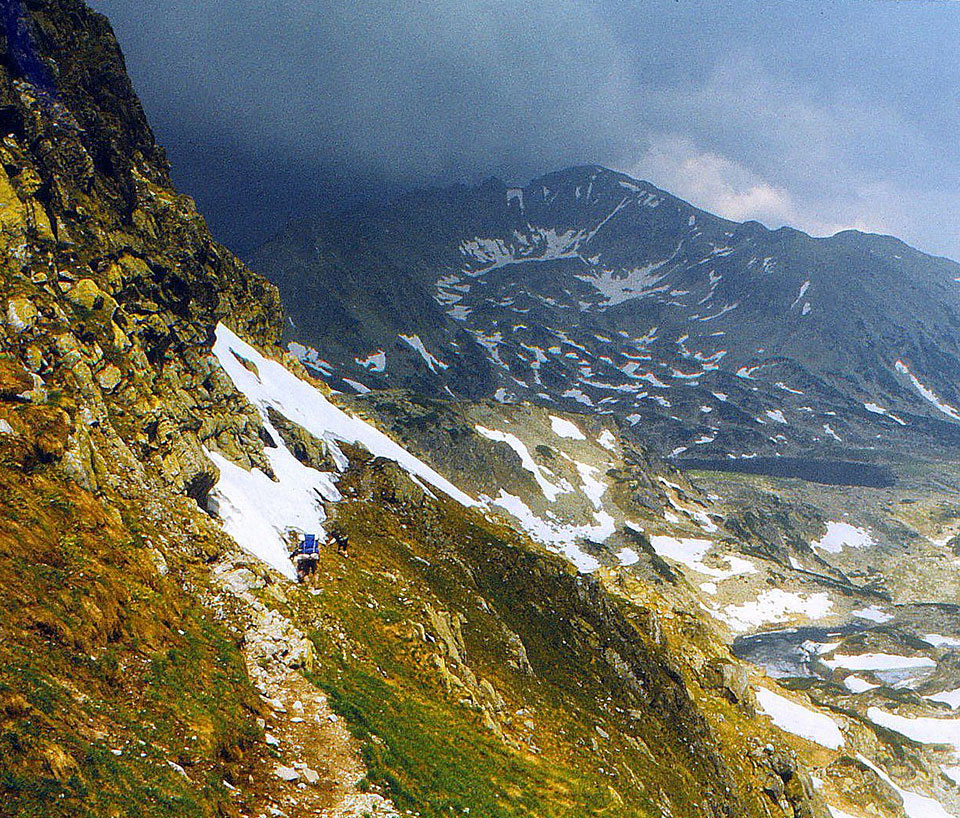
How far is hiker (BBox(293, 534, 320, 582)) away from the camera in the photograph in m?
30.1

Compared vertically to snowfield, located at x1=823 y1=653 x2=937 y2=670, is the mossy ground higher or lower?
lower

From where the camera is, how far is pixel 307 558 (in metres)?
30.4

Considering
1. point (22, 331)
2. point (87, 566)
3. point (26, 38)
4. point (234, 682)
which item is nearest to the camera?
point (87, 566)

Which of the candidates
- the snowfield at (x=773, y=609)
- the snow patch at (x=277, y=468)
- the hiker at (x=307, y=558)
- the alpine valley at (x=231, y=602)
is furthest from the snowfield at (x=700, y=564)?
the hiker at (x=307, y=558)

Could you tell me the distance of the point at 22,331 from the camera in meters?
24.1

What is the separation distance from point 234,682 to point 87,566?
5.71 meters

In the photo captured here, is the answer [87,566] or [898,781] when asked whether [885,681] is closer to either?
[898,781]

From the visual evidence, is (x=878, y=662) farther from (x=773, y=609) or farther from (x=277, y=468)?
(x=277, y=468)

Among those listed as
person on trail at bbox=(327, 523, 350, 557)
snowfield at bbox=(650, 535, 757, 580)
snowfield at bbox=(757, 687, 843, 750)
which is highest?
snowfield at bbox=(650, 535, 757, 580)

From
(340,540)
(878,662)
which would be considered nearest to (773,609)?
(878,662)

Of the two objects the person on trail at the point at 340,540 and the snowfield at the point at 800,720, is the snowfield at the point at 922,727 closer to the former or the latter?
the snowfield at the point at 800,720

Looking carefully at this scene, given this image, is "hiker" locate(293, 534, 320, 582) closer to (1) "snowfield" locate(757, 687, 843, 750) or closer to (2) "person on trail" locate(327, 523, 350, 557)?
(2) "person on trail" locate(327, 523, 350, 557)

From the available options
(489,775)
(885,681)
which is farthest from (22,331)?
(885,681)

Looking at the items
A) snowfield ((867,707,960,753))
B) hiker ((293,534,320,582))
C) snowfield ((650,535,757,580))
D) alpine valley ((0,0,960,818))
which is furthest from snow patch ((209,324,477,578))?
snowfield ((650,535,757,580))
